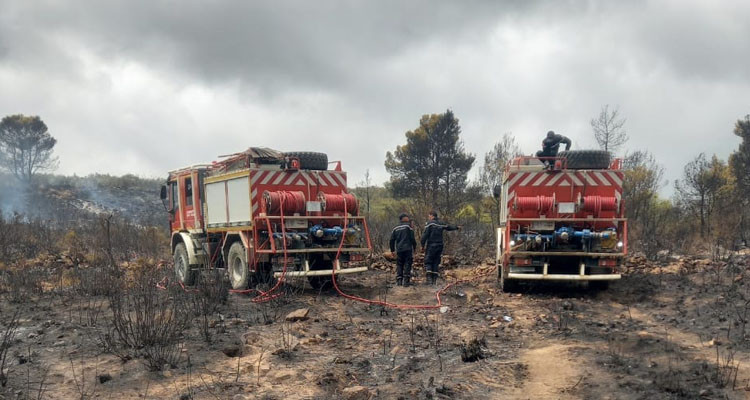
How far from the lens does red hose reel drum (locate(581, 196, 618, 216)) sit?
9.79 meters

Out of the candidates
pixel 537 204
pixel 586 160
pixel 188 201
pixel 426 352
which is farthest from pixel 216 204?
pixel 586 160

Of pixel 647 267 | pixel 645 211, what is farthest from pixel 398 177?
pixel 647 267

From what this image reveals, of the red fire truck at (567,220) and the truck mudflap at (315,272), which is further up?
the red fire truck at (567,220)

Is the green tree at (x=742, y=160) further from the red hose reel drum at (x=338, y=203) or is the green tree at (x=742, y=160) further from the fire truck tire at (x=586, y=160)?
the red hose reel drum at (x=338, y=203)

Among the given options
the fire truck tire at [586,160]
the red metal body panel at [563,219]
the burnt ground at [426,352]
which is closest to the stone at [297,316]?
the burnt ground at [426,352]

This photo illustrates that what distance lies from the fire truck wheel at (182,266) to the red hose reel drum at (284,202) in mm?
3248

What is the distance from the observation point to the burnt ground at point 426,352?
4977 millimetres

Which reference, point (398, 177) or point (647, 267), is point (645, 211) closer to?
point (647, 267)

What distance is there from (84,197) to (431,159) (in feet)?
81.1

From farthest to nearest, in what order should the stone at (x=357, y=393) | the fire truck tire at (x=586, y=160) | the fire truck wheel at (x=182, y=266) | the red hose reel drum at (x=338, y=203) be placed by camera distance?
the fire truck wheel at (x=182, y=266) < the red hose reel drum at (x=338, y=203) < the fire truck tire at (x=586, y=160) < the stone at (x=357, y=393)

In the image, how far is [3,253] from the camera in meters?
14.0

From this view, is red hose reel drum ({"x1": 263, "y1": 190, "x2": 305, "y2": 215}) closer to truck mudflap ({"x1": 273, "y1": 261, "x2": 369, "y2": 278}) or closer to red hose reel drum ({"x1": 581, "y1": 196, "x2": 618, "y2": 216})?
truck mudflap ({"x1": 273, "y1": 261, "x2": 369, "y2": 278})

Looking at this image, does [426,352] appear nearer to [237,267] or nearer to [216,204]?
[237,267]

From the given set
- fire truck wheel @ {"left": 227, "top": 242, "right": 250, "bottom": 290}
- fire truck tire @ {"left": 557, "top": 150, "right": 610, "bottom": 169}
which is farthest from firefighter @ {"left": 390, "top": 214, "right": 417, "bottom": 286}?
fire truck tire @ {"left": 557, "top": 150, "right": 610, "bottom": 169}
